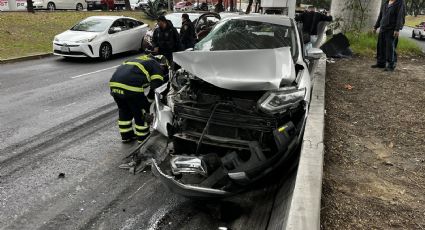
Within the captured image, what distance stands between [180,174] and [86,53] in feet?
31.9

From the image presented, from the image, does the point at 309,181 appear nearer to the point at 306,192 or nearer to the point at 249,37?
the point at 306,192

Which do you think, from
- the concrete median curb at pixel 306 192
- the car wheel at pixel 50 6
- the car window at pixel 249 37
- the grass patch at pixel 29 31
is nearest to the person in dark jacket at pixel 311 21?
the car window at pixel 249 37

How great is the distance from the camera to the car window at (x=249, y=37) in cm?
553

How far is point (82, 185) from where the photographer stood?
4.35 m

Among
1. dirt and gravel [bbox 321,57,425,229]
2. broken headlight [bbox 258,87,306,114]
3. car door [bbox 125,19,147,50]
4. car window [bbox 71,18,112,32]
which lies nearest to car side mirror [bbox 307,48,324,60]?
dirt and gravel [bbox 321,57,425,229]

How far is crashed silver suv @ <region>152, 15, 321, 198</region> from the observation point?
11.5 ft

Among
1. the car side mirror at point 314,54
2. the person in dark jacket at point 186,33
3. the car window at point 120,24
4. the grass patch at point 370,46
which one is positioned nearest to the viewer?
the car side mirror at point 314,54

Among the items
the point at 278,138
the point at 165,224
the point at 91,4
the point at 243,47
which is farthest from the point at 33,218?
the point at 91,4

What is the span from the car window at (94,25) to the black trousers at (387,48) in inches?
346

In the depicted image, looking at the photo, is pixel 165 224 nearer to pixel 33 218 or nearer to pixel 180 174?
pixel 180 174

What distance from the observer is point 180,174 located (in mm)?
3834

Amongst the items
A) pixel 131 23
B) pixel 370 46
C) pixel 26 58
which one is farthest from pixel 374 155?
pixel 26 58

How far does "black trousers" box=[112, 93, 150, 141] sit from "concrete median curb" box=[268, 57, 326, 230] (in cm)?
212

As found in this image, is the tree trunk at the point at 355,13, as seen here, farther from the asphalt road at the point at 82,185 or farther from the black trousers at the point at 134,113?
the black trousers at the point at 134,113
